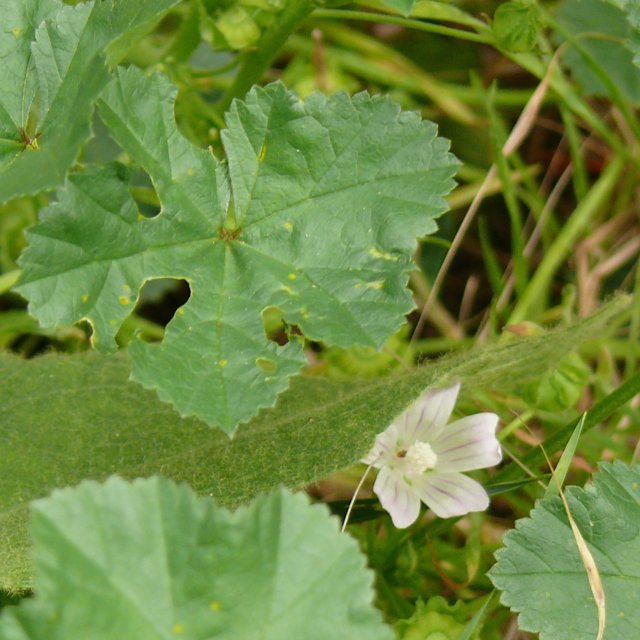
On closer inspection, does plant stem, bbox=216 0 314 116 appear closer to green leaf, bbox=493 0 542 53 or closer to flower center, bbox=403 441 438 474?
green leaf, bbox=493 0 542 53

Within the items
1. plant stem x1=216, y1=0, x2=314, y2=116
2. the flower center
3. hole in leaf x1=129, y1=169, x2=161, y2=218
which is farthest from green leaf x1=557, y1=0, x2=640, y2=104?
the flower center

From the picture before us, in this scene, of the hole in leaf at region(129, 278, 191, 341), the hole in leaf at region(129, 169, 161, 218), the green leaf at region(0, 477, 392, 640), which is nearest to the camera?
the green leaf at region(0, 477, 392, 640)

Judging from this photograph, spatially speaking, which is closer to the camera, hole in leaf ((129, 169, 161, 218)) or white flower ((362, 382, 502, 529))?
white flower ((362, 382, 502, 529))

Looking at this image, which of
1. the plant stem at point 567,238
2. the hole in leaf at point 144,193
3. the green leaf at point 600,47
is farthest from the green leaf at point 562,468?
the green leaf at point 600,47

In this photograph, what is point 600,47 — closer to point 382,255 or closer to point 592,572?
point 382,255

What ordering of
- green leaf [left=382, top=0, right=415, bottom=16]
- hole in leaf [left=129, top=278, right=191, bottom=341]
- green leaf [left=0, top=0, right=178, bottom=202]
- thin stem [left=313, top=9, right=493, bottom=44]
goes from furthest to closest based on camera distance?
hole in leaf [left=129, top=278, right=191, bottom=341] → thin stem [left=313, top=9, right=493, bottom=44] → green leaf [left=382, top=0, right=415, bottom=16] → green leaf [left=0, top=0, right=178, bottom=202]

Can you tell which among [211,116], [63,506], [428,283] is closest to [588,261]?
[428,283]
